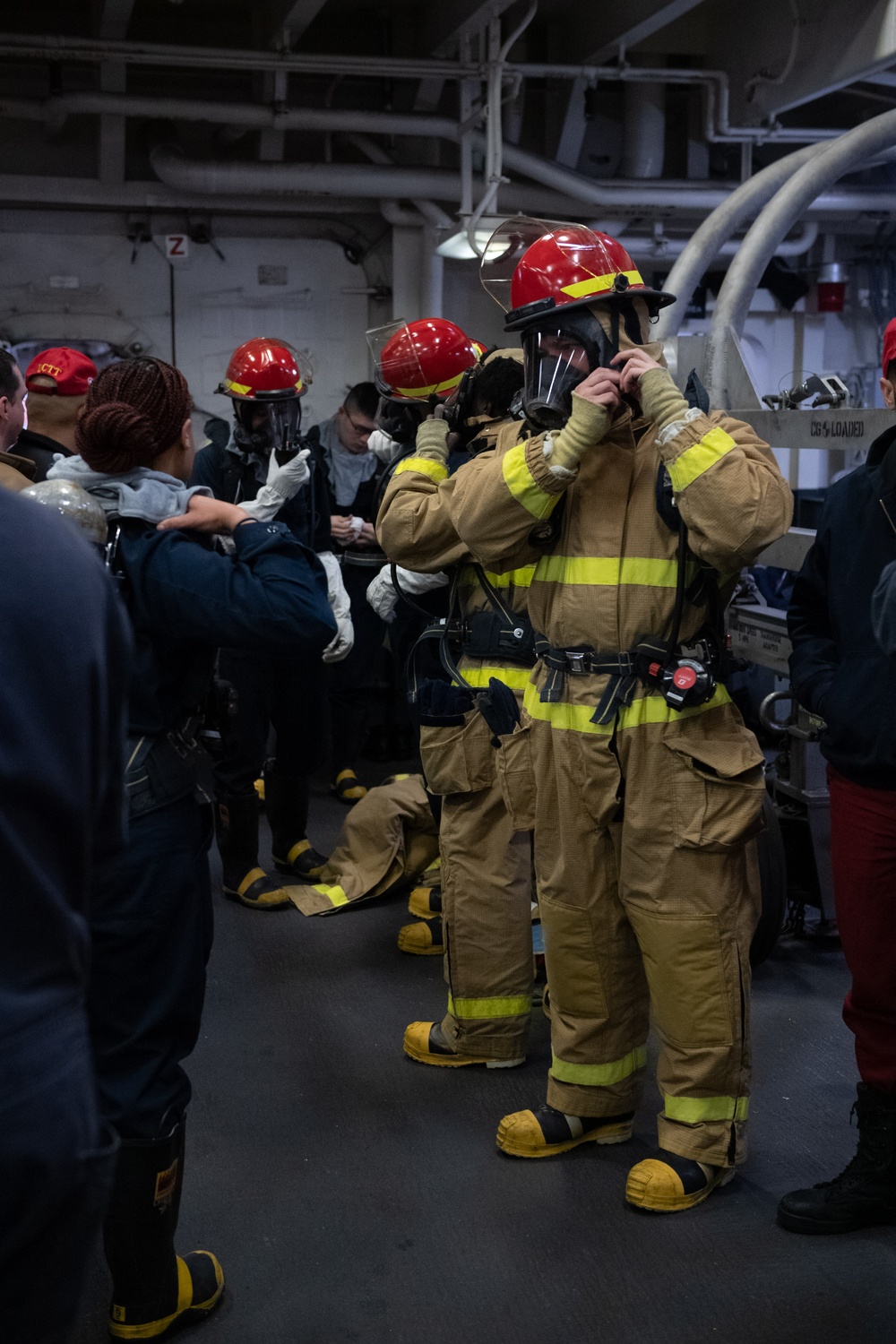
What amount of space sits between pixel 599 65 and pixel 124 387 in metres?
5.56

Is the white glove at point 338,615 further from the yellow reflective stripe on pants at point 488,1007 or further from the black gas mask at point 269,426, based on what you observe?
the yellow reflective stripe on pants at point 488,1007

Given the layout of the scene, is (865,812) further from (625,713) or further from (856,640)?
(625,713)

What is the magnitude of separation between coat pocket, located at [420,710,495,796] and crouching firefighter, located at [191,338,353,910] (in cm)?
117

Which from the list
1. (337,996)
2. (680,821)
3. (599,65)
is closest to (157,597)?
(680,821)

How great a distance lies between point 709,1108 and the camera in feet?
8.18

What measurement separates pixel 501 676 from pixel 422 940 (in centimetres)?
120

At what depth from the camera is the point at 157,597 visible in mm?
1972

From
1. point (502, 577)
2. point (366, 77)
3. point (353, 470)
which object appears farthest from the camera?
point (366, 77)

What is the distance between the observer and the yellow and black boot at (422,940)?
12.9 ft

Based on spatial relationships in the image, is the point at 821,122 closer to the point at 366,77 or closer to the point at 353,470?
→ the point at 366,77

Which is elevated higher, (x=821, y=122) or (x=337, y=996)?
(x=821, y=122)

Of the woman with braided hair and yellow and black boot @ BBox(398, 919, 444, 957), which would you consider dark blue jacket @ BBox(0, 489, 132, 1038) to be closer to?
the woman with braided hair

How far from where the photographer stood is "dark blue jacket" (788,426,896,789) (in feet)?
7.66

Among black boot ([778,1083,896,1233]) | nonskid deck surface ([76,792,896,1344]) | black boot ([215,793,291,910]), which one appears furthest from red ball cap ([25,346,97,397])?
black boot ([778,1083,896,1233])
